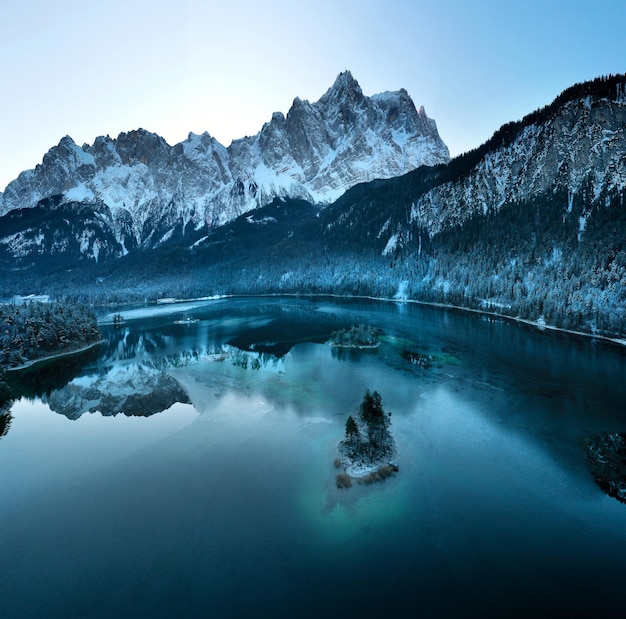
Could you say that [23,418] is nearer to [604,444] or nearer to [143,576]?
[143,576]

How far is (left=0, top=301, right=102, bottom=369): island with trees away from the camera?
290 feet

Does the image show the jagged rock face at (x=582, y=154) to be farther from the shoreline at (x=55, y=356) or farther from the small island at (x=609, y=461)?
the shoreline at (x=55, y=356)

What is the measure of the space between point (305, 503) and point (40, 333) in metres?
96.8

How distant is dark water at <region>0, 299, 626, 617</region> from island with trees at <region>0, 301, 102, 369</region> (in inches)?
1212

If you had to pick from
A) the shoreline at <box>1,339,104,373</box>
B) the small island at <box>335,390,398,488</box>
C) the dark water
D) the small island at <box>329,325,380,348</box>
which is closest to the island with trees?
the shoreline at <box>1,339,104,373</box>

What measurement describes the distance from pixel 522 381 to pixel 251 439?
49.6 m

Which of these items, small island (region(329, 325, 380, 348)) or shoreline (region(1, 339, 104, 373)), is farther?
small island (region(329, 325, 380, 348))

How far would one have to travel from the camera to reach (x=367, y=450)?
3944 cm

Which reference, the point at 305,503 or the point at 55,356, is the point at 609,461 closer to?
the point at 305,503

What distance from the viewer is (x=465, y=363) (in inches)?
3088

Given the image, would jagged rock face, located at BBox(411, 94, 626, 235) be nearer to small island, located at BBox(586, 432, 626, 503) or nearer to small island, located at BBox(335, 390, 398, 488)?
small island, located at BBox(586, 432, 626, 503)

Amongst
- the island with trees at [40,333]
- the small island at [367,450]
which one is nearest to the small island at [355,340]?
the small island at [367,450]

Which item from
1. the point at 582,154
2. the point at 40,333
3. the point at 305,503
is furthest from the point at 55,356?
the point at 582,154

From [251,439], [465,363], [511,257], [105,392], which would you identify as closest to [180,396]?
[105,392]
